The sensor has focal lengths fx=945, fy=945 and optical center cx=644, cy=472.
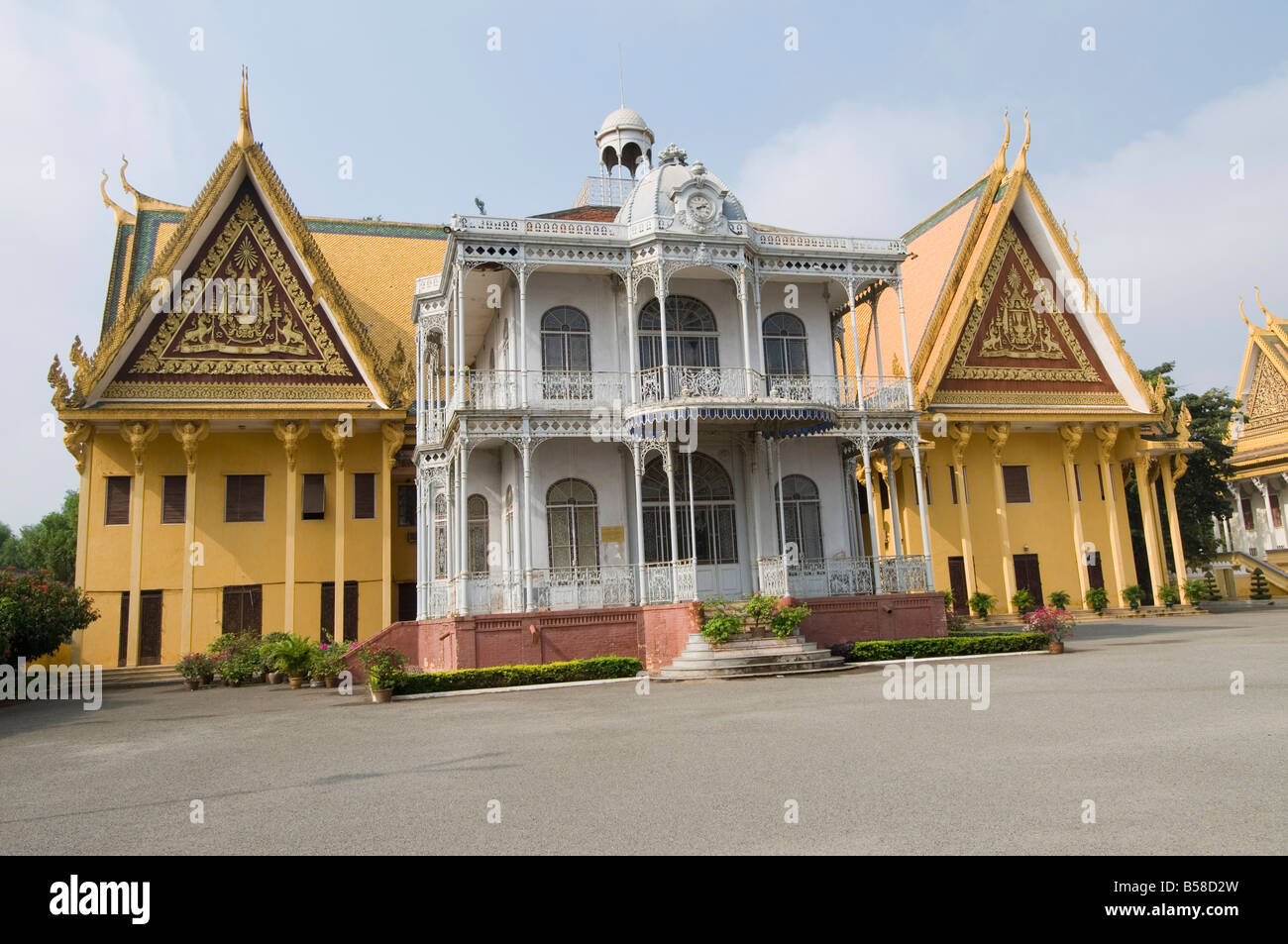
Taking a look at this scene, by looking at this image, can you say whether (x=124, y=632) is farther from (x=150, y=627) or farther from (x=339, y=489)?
(x=339, y=489)

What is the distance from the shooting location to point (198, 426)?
25.2m

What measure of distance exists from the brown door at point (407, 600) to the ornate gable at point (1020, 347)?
17.1 m

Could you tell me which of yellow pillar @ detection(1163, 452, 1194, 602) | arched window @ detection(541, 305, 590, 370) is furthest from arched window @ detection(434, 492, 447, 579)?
yellow pillar @ detection(1163, 452, 1194, 602)

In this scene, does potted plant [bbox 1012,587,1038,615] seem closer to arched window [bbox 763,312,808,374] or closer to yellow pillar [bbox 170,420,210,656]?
arched window [bbox 763,312,808,374]

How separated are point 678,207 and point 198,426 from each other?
14.3 metres

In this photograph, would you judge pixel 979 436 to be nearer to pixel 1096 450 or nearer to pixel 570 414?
pixel 1096 450

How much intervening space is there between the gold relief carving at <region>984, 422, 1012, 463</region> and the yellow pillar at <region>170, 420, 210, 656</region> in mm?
22959

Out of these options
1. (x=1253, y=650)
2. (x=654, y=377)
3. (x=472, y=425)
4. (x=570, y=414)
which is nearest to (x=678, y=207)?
(x=654, y=377)

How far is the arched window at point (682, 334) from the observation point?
21.5 metres

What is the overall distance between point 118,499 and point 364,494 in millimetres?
6375

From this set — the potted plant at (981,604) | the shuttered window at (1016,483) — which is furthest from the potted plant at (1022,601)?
the shuttered window at (1016,483)

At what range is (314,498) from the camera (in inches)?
1057

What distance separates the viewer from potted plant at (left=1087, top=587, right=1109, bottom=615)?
95.9 ft

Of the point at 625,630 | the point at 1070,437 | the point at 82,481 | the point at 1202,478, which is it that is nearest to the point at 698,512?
the point at 625,630
